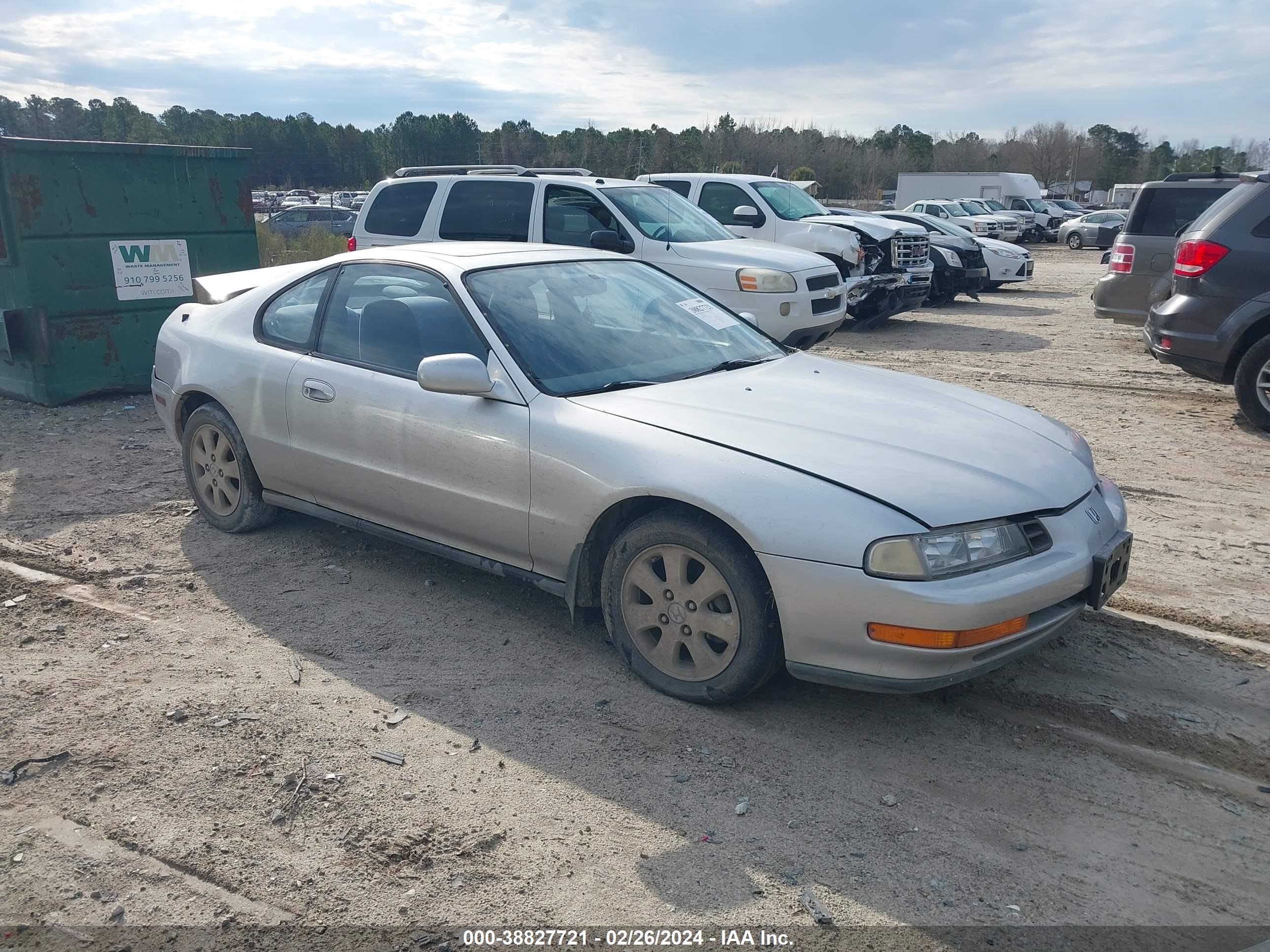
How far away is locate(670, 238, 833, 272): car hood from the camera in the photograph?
10.2 meters

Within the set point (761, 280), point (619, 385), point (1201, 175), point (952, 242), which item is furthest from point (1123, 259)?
point (619, 385)

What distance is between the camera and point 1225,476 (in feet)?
21.7

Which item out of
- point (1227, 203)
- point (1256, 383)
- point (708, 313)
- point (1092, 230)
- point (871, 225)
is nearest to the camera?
point (708, 313)

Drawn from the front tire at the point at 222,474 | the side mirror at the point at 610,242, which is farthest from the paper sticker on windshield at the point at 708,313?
the side mirror at the point at 610,242

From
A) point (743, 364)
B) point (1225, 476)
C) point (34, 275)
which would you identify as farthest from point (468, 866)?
point (34, 275)

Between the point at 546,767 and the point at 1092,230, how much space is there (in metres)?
36.1

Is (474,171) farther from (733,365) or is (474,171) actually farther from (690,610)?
(690,610)

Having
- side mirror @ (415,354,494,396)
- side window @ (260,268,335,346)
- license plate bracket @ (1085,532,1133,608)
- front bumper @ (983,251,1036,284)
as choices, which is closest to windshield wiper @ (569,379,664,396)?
side mirror @ (415,354,494,396)

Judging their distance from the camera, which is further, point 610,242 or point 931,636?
point 610,242

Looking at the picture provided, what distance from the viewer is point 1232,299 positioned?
7754 millimetres

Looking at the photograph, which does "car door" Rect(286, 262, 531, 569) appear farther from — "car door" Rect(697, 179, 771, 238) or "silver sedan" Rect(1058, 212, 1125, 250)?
"silver sedan" Rect(1058, 212, 1125, 250)

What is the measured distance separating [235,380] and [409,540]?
1.42m

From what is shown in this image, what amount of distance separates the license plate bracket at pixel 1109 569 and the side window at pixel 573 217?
22.5 feet

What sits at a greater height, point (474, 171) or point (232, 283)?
point (474, 171)
